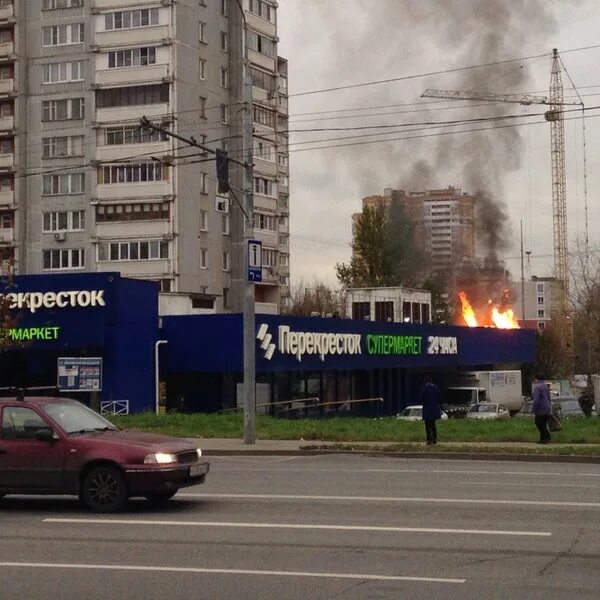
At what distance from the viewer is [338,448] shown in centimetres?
2608

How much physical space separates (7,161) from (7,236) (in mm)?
4963

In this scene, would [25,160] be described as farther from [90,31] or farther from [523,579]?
[523,579]

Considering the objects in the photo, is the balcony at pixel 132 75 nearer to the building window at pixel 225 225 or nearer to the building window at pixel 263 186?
the building window at pixel 225 225

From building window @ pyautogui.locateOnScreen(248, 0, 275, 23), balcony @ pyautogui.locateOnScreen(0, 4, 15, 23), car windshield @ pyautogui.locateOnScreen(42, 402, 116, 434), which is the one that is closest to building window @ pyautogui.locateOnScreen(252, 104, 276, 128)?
building window @ pyautogui.locateOnScreen(248, 0, 275, 23)

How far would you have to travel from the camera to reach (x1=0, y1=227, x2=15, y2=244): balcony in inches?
2899

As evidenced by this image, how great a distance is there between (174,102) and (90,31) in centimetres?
739

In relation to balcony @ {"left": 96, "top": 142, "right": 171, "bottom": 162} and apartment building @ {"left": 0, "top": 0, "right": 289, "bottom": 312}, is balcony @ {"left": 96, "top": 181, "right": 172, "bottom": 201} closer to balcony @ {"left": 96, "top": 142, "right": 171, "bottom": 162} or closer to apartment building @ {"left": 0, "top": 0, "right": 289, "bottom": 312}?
apartment building @ {"left": 0, "top": 0, "right": 289, "bottom": 312}

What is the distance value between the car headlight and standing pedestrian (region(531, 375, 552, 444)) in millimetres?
13199

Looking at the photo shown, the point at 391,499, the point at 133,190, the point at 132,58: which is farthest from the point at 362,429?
the point at 132,58

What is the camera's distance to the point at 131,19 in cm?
7031

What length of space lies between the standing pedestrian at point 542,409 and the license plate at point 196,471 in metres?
12.6

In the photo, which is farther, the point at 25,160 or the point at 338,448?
the point at 25,160

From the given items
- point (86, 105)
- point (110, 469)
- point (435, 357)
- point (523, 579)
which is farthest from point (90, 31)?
point (523, 579)

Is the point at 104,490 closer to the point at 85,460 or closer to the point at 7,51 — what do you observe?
the point at 85,460
